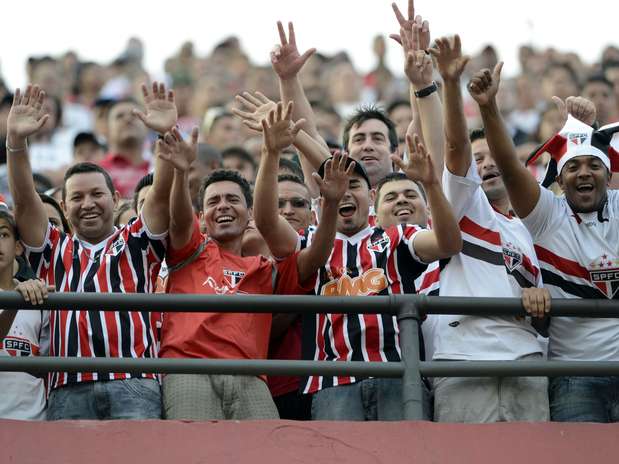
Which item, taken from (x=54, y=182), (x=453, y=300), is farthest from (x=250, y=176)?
(x=453, y=300)

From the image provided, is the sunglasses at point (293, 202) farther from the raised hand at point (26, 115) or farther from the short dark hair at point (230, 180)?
the raised hand at point (26, 115)

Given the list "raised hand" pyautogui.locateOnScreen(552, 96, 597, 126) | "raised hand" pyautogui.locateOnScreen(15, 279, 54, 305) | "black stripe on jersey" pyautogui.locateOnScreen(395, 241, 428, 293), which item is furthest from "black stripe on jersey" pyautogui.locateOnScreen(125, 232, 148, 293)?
"raised hand" pyautogui.locateOnScreen(552, 96, 597, 126)

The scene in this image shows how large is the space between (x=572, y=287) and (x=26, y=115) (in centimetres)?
280

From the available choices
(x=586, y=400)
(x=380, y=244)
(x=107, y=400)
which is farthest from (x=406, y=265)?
(x=107, y=400)

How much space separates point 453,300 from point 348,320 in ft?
2.33

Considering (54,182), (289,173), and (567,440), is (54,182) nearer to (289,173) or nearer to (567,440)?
(289,173)

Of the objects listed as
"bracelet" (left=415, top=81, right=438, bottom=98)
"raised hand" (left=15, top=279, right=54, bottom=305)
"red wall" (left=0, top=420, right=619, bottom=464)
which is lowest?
"red wall" (left=0, top=420, right=619, bottom=464)

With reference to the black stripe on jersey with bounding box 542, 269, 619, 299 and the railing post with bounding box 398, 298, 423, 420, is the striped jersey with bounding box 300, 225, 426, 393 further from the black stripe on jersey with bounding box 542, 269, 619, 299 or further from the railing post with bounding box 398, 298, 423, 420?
the black stripe on jersey with bounding box 542, 269, 619, 299

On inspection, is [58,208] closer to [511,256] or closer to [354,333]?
[354,333]

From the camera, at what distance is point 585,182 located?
700cm

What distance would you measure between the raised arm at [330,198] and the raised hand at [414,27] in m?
1.13

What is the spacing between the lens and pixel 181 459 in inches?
242

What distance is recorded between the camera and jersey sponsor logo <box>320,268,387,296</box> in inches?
270

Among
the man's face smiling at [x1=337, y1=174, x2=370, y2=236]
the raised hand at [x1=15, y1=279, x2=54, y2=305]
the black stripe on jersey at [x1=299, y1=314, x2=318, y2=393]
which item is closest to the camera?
the raised hand at [x1=15, y1=279, x2=54, y2=305]
